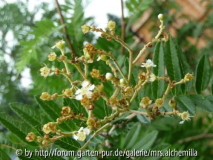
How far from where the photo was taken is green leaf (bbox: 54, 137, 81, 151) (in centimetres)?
47

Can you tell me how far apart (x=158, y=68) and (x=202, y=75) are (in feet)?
0.29

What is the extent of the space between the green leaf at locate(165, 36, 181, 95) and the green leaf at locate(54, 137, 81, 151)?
21 cm

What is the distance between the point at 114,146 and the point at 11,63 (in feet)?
3.37

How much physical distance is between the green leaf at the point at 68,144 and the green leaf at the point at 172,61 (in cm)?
21

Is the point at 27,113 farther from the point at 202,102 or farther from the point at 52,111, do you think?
the point at 202,102

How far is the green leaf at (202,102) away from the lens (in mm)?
481

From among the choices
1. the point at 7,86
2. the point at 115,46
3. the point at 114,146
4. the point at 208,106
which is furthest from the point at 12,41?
the point at 208,106

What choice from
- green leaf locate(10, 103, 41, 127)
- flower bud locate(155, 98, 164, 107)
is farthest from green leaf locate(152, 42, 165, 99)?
green leaf locate(10, 103, 41, 127)

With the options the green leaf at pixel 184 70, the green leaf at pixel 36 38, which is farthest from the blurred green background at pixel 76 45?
the green leaf at pixel 184 70

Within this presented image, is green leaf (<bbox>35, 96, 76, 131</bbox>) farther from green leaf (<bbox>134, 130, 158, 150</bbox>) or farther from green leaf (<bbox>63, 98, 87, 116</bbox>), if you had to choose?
green leaf (<bbox>134, 130, 158, 150</bbox>)

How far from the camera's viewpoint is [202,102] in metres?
0.50

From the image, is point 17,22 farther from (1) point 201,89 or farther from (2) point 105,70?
(1) point 201,89

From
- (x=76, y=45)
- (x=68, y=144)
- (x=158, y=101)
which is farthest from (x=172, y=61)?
(x=76, y=45)

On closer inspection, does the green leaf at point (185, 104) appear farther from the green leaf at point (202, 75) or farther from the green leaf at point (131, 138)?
the green leaf at point (131, 138)
